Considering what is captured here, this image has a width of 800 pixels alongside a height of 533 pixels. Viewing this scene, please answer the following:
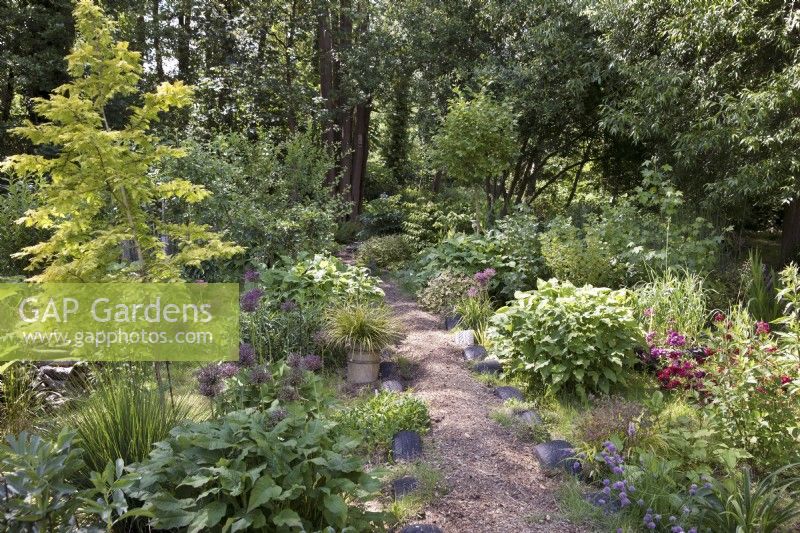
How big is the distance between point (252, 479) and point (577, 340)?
2.58 m

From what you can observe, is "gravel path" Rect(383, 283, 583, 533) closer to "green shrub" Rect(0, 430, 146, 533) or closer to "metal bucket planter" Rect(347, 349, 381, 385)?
"metal bucket planter" Rect(347, 349, 381, 385)

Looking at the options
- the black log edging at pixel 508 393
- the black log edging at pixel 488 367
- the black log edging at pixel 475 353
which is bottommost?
the black log edging at pixel 508 393

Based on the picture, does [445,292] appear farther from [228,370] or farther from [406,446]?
[228,370]

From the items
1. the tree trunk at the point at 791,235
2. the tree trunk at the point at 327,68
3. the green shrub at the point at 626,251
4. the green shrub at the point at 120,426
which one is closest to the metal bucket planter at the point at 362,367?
the green shrub at the point at 120,426

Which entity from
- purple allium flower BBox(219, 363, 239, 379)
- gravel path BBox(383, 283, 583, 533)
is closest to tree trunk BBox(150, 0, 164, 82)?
gravel path BBox(383, 283, 583, 533)

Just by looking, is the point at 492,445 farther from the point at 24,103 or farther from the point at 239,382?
the point at 24,103

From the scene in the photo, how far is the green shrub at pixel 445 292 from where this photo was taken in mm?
6324

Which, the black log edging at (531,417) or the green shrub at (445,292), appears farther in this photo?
the green shrub at (445,292)

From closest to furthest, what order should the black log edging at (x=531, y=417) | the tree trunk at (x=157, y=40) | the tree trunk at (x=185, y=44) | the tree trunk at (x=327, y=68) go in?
the black log edging at (x=531, y=417) < the tree trunk at (x=157, y=40) < the tree trunk at (x=185, y=44) < the tree trunk at (x=327, y=68)

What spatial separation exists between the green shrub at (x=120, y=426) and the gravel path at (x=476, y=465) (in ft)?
4.49

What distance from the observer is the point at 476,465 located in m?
3.18

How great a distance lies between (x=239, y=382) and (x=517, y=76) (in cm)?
878

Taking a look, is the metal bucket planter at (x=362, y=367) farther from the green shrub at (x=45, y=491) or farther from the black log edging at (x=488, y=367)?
the green shrub at (x=45, y=491)

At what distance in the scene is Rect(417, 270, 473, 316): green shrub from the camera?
6324 mm
